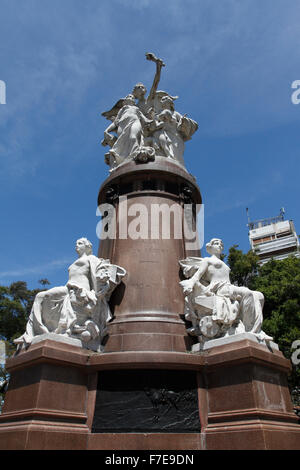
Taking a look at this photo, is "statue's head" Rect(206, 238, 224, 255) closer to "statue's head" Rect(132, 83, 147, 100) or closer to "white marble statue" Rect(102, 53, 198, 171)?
"white marble statue" Rect(102, 53, 198, 171)

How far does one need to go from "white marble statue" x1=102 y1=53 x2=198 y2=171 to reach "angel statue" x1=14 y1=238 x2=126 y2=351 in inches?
164

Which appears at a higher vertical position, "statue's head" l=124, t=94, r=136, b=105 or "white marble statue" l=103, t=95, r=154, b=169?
"statue's head" l=124, t=94, r=136, b=105

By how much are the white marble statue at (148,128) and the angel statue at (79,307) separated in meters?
4.16

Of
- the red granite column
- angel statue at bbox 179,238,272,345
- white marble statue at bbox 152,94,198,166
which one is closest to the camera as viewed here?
angel statue at bbox 179,238,272,345

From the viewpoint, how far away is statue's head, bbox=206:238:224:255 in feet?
30.2

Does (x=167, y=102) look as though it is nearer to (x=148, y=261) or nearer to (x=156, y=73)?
(x=156, y=73)

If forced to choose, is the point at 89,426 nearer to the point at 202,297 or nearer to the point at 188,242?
the point at 202,297

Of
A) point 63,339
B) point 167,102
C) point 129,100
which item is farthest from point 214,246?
point 129,100

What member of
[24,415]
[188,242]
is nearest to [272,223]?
[188,242]

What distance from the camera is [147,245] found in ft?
32.0

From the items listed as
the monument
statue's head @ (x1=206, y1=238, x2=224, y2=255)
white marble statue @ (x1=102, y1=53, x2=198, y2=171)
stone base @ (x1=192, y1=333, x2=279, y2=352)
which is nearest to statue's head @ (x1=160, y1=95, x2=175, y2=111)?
white marble statue @ (x1=102, y1=53, x2=198, y2=171)

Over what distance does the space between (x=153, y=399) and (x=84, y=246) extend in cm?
392

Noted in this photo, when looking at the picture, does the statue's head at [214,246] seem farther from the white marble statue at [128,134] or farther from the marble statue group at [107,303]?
the white marble statue at [128,134]
